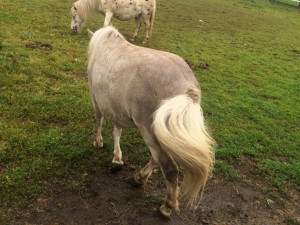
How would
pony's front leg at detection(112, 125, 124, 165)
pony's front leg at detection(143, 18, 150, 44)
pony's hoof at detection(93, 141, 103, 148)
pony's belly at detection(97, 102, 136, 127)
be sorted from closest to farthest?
pony's belly at detection(97, 102, 136, 127)
pony's front leg at detection(112, 125, 124, 165)
pony's hoof at detection(93, 141, 103, 148)
pony's front leg at detection(143, 18, 150, 44)

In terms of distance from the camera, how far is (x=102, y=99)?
11.2 ft

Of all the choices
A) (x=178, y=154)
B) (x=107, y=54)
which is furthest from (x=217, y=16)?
(x=178, y=154)

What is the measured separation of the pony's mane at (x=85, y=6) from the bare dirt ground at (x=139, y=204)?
7.29 metres

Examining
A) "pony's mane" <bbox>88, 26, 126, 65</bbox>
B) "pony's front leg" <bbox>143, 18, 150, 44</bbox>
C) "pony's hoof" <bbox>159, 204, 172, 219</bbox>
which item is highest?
"pony's mane" <bbox>88, 26, 126, 65</bbox>

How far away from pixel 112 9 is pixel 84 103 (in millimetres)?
5663

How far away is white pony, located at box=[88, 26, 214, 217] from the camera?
7.53 ft

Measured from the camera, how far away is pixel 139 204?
3426 millimetres

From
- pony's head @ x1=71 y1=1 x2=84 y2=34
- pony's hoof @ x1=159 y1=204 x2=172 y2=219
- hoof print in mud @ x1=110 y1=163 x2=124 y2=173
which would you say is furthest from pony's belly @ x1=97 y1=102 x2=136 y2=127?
pony's head @ x1=71 y1=1 x2=84 y2=34

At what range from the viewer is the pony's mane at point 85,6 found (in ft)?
31.1

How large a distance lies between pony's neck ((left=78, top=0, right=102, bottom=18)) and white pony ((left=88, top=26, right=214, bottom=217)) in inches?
254

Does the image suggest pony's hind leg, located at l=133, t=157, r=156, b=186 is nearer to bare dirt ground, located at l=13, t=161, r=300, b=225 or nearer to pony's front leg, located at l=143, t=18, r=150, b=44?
bare dirt ground, located at l=13, t=161, r=300, b=225

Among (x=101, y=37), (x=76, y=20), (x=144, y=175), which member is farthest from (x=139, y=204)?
(x=76, y=20)

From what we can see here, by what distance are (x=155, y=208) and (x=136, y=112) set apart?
54.1 inches

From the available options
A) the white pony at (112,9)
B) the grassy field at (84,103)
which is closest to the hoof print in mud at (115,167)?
the grassy field at (84,103)
